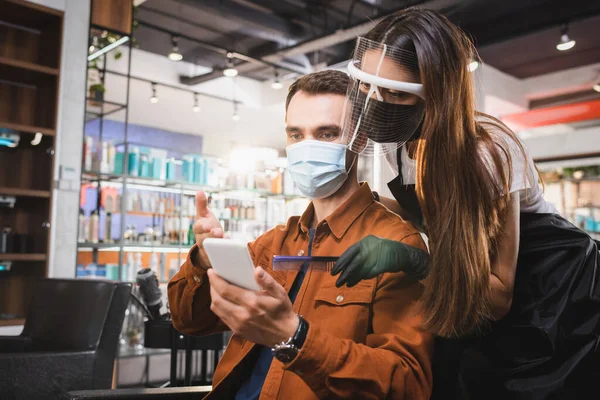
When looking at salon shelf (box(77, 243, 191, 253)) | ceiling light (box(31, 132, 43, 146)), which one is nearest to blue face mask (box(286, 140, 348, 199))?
ceiling light (box(31, 132, 43, 146))

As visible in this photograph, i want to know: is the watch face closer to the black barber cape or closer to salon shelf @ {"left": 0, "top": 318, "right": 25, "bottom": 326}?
the black barber cape

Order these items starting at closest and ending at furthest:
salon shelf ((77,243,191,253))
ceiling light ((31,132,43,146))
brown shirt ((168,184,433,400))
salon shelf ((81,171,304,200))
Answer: brown shirt ((168,184,433,400)) < ceiling light ((31,132,43,146)) < salon shelf ((77,243,191,253)) < salon shelf ((81,171,304,200))

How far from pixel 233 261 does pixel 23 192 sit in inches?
131

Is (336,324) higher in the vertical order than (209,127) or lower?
lower

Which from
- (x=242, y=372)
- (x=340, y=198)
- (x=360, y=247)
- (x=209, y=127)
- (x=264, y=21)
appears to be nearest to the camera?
(x=360, y=247)

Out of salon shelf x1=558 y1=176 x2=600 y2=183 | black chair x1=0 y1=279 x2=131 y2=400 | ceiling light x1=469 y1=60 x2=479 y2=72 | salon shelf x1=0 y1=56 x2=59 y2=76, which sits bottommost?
black chair x1=0 y1=279 x2=131 y2=400

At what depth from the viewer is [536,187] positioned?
1239 millimetres

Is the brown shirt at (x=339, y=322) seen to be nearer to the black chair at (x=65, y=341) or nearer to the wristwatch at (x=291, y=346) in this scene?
the wristwatch at (x=291, y=346)

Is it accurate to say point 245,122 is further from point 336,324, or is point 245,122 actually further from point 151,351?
point 336,324

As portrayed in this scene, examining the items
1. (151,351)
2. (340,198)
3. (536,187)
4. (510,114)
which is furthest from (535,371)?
(510,114)

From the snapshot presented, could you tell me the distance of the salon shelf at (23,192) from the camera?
3.66 meters

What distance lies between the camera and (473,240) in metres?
1.11

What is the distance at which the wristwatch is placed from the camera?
990 millimetres

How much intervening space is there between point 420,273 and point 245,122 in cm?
905
